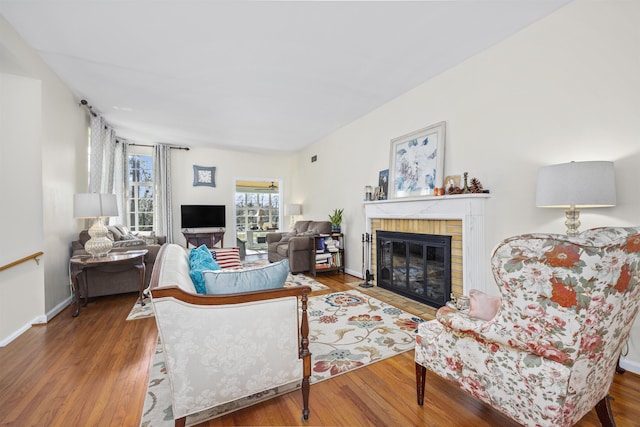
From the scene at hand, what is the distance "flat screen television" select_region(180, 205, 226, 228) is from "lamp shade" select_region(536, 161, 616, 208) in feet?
21.1

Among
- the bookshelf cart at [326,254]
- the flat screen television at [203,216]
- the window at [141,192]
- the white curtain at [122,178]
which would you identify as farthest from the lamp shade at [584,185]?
the window at [141,192]

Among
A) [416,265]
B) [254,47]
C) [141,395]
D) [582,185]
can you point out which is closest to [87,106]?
[254,47]

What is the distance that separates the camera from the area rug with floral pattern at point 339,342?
1.64m

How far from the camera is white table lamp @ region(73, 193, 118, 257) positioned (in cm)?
321

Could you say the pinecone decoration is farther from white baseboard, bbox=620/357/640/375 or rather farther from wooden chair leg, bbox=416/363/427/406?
wooden chair leg, bbox=416/363/427/406

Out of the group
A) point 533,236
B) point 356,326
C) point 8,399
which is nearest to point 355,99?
point 356,326

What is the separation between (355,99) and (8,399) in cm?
440

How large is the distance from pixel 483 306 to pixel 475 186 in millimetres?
1826

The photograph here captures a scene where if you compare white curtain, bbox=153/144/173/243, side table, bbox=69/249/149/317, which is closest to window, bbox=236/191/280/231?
white curtain, bbox=153/144/173/243

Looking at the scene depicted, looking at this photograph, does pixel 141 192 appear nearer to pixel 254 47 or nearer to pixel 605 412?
pixel 254 47

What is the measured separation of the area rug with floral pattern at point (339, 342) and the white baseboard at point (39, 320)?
139 cm

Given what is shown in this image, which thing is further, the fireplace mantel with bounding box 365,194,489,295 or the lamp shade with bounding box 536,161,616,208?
the fireplace mantel with bounding box 365,194,489,295

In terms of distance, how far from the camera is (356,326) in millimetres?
2754

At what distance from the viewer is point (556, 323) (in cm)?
101
